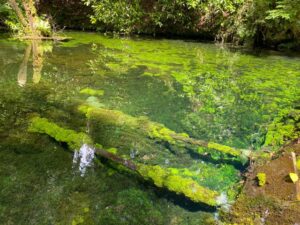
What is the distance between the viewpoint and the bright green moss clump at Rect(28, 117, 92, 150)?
13.6ft

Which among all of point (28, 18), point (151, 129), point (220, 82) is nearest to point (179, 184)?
point (151, 129)

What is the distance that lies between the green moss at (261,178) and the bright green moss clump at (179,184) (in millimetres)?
424

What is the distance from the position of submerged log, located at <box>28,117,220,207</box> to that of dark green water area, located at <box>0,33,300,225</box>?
82 mm

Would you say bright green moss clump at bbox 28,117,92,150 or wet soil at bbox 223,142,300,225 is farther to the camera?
bright green moss clump at bbox 28,117,92,150

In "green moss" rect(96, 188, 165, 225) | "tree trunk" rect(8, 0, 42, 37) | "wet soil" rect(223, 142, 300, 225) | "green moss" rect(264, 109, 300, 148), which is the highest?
"tree trunk" rect(8, 0, 42, 37)

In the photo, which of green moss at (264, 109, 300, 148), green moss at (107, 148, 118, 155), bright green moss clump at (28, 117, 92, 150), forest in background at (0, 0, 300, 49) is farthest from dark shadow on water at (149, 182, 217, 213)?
forest in background at (0, 0, 300, 49)

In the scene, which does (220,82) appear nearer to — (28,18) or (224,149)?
(224,149)

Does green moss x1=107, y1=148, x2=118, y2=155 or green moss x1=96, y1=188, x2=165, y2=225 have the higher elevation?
green moss x1=107, y1=148, x2=118, y2=155

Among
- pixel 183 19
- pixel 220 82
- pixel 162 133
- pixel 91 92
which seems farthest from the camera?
pixel 183 19

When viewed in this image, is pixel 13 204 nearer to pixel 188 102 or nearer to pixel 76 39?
pixel 188 102

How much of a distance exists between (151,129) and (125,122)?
1.47 ft

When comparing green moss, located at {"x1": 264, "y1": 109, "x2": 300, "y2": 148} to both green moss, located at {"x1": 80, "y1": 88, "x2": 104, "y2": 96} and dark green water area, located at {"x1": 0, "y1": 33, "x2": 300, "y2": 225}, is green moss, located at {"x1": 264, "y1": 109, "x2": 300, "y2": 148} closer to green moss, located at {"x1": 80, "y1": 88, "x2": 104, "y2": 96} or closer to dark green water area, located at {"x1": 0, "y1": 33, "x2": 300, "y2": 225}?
dark green water area, located at {"x1": 0, "y1": 33, "x2": 300, "y2": 225}

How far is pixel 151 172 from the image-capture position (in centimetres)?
357

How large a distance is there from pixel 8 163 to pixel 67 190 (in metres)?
0.84
